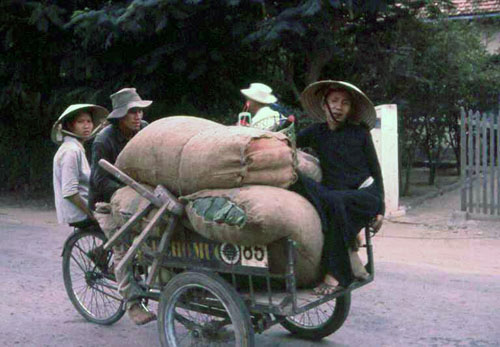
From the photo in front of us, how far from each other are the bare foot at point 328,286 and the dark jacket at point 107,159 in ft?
5.80

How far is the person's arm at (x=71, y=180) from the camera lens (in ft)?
18.3

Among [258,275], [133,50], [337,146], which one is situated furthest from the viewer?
[133,50]

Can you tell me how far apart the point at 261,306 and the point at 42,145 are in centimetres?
1144

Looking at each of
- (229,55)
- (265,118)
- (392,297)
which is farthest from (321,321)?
(229,55)

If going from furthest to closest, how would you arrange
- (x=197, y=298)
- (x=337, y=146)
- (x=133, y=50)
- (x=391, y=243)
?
(x=133, y=50), (x=391, y=243), (x=337, y=146), (x=197, y=298)

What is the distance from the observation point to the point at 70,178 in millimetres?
5617

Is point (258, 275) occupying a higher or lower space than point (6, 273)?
higher

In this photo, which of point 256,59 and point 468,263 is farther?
point 256,59

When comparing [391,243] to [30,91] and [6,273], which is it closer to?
[6,273]

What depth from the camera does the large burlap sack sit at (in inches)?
183

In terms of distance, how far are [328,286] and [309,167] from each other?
31.8 inches

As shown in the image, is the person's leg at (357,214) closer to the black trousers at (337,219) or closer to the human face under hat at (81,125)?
the black trousers at (337,219)

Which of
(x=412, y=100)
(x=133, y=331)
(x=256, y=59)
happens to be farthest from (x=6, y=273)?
(x=412, y=100)

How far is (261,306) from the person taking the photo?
420 centimetres
